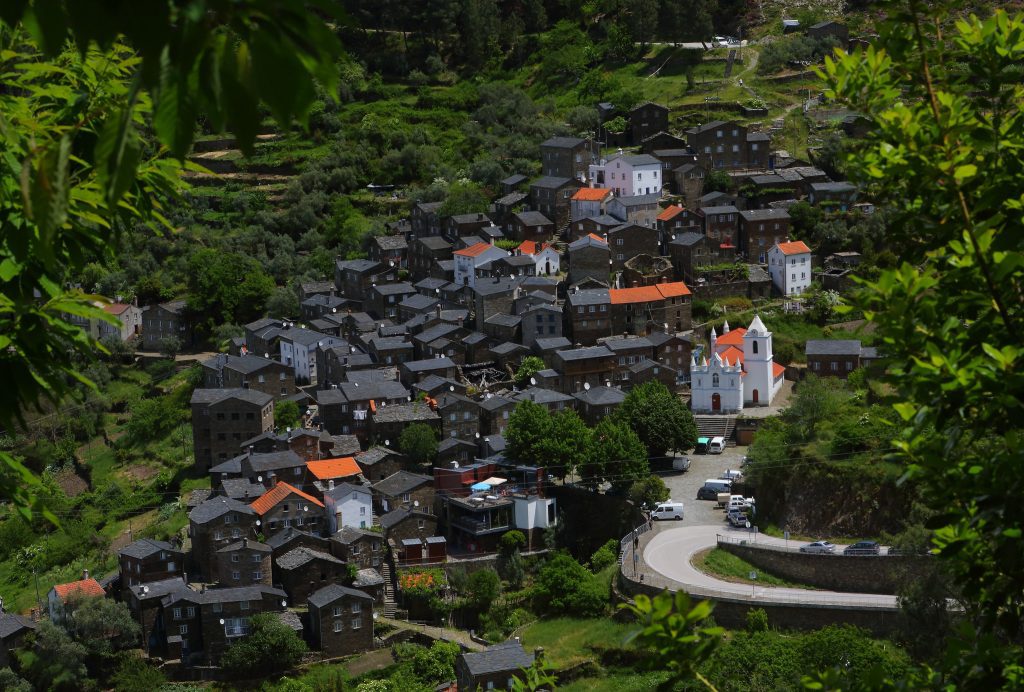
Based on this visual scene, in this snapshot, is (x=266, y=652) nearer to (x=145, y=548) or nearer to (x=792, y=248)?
(x=145, y=548)

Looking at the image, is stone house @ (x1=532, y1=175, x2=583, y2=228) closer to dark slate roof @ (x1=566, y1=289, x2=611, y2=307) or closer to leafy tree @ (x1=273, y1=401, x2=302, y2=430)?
dark slate roof @ (x1=566, y1=289, x2=611, y2=307)

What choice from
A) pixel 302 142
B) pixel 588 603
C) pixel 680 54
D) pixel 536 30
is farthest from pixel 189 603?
pixel 536 30

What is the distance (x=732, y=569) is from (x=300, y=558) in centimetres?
878

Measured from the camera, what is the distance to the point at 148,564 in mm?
28078

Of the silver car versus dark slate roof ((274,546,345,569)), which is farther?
dark slate roof ((274,546,345,569))

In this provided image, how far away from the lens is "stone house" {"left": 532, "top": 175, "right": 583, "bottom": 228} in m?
40.4

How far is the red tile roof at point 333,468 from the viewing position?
29938 millimetres

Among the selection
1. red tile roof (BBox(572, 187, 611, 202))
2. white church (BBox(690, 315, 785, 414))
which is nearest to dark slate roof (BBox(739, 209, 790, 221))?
red tile roof (BBox(572, 187, 611, 202))

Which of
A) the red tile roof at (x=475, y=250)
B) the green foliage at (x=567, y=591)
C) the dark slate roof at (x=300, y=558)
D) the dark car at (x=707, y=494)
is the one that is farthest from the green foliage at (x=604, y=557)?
the red tile roof at (x=475, y=250)

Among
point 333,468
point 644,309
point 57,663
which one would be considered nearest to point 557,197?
point 644,309

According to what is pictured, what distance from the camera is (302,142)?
50625 mm

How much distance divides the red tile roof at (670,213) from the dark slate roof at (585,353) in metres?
6.34

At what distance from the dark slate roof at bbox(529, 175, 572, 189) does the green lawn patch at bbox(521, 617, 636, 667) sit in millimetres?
17355

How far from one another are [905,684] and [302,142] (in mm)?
48214
